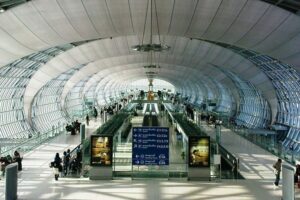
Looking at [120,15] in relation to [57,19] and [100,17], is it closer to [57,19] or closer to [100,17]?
[100,17]

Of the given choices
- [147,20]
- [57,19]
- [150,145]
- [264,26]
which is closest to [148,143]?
[150,145]

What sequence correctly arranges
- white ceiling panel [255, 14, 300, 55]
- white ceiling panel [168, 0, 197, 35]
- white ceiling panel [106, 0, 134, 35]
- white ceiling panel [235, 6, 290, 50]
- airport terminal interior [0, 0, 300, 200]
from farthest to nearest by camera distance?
white ceiling panel [106, 0, 134, 35] → white ceiling panel [168, 0, 197, 35] → white ceiling panel [255, 14, 300, 55] → white ceiling panel [235, 6, 290, 50] → airport terminal interior [0, 0, 300, 200]

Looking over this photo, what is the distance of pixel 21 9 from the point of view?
25.7m

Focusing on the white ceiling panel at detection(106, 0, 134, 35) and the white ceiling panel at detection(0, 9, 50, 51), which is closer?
the white ceiling panel at detection(0, 9, 50, 51)

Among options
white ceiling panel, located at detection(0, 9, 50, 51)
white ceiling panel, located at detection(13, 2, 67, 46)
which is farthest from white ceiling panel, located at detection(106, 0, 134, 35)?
white ceiling panel, located at detection(0, 9, 50, 51)

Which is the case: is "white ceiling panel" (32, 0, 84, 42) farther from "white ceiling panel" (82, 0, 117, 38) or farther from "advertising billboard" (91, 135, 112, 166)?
"advertising billboard" (91, 135, 112, 166)

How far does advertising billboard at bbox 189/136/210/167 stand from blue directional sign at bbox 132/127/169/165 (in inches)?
46.2

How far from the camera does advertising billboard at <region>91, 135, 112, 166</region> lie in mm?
20266

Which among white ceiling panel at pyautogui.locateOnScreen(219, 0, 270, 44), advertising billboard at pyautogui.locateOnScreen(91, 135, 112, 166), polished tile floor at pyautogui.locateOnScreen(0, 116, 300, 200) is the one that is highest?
white ceiling panel at pyautogui.locateOnScreen(219, 0, 270, 44)

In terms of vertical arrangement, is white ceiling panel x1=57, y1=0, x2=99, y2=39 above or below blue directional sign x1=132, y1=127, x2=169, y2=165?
above

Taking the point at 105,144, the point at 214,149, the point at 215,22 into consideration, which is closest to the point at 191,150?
the point at 214,149

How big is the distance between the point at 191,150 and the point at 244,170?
429cm

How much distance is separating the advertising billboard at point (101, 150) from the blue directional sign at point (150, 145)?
117 centimetres

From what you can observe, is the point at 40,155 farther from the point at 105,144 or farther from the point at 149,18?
the point at 149,18
